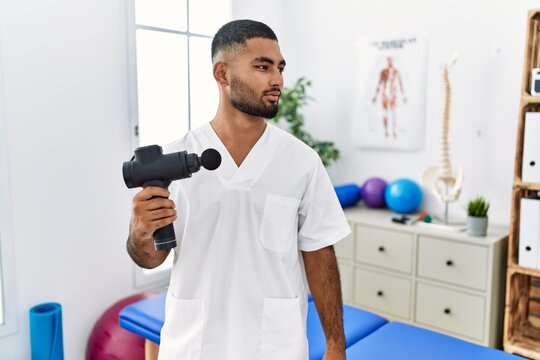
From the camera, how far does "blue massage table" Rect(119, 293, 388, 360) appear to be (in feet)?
5.78

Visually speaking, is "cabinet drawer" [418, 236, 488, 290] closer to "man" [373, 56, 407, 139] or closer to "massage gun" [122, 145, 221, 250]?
"man" [373, 56, 407, 139]

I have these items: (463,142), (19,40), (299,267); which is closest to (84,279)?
(19,40)

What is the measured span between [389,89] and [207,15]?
117 cm

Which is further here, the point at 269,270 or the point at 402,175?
the point at 402,175

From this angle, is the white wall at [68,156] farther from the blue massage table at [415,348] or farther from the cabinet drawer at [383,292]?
the blue massage table at [415,348]

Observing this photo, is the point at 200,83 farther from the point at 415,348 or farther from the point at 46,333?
the point at 415,348

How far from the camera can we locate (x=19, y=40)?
2092mm

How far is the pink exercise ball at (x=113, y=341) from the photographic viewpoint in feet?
7.21

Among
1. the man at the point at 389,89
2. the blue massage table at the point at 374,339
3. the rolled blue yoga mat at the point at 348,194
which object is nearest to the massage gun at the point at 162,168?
the blue massage table at the point at 374,339

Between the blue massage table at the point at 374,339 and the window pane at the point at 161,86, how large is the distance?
1095 mm

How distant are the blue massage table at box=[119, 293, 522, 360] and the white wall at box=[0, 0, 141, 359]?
59 cm

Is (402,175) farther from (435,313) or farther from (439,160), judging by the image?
(435,313)

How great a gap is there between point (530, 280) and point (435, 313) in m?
0.47

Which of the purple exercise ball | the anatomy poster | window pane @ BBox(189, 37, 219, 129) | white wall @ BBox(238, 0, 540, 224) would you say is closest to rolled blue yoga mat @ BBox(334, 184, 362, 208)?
the purple exercise ball
